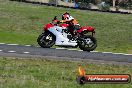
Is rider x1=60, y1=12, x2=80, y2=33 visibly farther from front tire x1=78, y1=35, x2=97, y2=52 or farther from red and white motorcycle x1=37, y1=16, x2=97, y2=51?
front tire x1=78, y1=35, x2=97, y2=52

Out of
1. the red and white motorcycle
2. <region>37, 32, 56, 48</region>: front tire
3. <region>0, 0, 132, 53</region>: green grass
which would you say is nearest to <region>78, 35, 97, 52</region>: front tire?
the red and white motorcycle

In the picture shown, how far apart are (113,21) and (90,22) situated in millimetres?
3595

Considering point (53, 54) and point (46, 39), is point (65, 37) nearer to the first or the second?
point (46, 39)

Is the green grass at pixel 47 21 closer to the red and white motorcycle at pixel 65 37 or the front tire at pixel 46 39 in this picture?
the red and white motorcycle at pixel 65 37

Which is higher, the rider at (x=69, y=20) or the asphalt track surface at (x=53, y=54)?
the rider at (x=69, y=20)

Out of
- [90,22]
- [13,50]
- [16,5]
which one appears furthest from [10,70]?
[16,5]

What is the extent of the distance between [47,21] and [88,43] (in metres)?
23.7

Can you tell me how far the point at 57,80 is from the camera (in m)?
11.5

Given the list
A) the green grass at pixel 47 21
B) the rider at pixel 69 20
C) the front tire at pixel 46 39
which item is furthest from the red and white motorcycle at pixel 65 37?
the green grass at pixel 47 21

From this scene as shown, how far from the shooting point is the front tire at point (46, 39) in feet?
69.9

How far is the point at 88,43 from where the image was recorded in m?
21.7

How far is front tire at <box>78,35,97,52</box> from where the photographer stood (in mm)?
21434

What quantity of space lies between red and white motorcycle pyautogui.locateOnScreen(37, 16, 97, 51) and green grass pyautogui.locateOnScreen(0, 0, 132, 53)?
8287 millimetres

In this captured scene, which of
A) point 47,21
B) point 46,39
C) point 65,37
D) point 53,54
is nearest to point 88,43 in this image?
point 65,37
